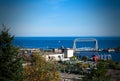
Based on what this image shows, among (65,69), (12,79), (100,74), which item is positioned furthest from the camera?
(65,69)

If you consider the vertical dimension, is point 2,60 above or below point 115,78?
above

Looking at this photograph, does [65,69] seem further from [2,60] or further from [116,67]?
[2,60]

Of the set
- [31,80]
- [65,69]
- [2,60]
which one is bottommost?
[65,69]

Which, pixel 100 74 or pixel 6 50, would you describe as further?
pixel 100 74

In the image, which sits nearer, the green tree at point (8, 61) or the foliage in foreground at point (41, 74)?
the green tree at point (8, 61)

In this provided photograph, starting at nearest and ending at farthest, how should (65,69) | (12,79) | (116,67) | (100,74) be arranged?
(12,79), (100,74), (116,67), (65,69)

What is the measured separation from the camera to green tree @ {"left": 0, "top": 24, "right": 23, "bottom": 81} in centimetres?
735

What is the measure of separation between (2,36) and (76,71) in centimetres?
1339

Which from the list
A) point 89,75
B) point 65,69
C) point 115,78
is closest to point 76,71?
point 65,69

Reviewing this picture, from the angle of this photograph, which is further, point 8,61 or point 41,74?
point 41,74

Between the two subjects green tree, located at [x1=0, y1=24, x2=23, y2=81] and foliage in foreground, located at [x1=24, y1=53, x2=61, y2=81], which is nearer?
green tree, located at [x1=0, y1=24, x2=23, y2=81]

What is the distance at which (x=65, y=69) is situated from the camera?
71.9ft

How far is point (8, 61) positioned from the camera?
747 cm

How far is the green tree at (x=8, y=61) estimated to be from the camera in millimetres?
7352
